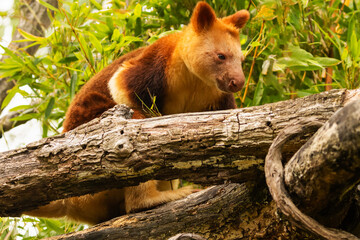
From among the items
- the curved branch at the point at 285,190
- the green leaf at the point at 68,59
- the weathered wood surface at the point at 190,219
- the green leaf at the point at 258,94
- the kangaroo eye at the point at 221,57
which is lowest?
the weathered wood surface at the point at 190,219

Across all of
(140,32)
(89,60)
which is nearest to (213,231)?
(89,60)

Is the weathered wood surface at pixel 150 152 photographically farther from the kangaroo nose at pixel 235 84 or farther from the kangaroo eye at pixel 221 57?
the kangaroo eye at pixel 221 57

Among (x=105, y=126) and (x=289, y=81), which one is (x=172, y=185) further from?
(x=289, y=81)

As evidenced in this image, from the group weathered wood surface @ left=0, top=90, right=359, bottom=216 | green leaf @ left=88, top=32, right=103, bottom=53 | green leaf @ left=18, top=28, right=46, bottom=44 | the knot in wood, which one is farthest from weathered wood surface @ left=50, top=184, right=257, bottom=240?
green leaf @ left=18, top=28, right=46, bottom=44

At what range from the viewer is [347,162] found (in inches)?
49.3

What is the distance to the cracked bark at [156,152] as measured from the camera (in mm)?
1770

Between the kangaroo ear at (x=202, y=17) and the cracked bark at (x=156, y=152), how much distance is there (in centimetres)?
105

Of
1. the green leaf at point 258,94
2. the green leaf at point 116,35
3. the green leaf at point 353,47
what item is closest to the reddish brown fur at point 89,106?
the green leaf at point 116,35

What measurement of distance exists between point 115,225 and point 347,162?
4.49 feet

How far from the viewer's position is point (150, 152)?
192 cm

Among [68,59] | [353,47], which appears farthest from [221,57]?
[68,59]

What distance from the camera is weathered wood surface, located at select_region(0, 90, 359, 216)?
5.82ft

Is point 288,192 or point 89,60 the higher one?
point 89,60

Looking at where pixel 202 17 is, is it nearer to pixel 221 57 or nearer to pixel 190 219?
pixel 221 57
